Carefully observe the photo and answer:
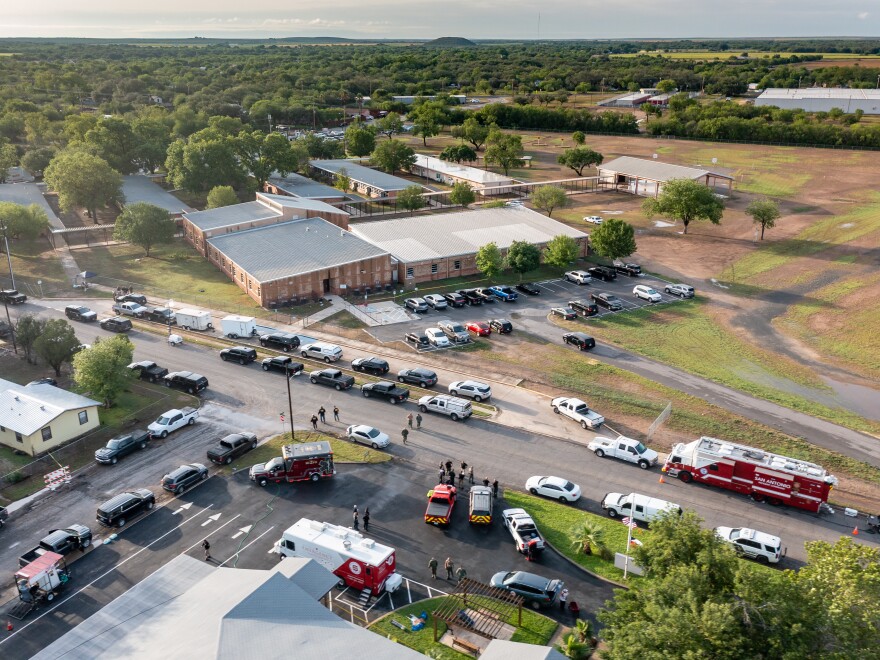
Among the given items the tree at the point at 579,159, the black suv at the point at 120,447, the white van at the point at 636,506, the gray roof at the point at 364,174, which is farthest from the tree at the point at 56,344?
the tree at the point at 579,159

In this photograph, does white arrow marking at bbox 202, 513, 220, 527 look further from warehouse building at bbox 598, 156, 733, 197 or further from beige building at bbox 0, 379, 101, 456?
warehouse building at bbox 598, 156, 733, 197

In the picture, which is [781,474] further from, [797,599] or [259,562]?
[259,562]

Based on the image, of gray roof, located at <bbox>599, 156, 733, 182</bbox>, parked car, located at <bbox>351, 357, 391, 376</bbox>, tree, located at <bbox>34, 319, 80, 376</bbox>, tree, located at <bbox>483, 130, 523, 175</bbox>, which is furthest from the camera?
tree, located at <bbox>483, 130, 523, 175</bbox>

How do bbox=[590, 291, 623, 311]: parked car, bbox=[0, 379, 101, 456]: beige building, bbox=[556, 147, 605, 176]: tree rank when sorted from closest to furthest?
bbox=[0, 379, 101, 456]: beige building
bbox=[590, 291, 623, 311]: parked car
bbox=[556, 147, 605, 176]: tree

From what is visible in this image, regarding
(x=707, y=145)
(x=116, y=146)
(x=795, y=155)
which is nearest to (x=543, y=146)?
(x=707, y=145)

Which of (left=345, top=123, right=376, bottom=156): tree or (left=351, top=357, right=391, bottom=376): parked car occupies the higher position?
(left=345, top=123, right=376, bottom=156): tree

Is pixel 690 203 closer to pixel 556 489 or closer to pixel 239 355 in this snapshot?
pixel 239 355

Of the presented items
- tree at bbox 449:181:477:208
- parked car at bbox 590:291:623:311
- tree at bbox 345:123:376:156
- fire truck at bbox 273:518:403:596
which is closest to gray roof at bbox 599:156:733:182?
tree at bbox 449:181:477:208

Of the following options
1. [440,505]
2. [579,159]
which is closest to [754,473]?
[440,505]

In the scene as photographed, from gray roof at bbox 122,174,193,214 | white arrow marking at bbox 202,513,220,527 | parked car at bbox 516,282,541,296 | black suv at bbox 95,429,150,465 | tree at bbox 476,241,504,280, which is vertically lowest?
white arrow marking at bbox 202,513,220,527
